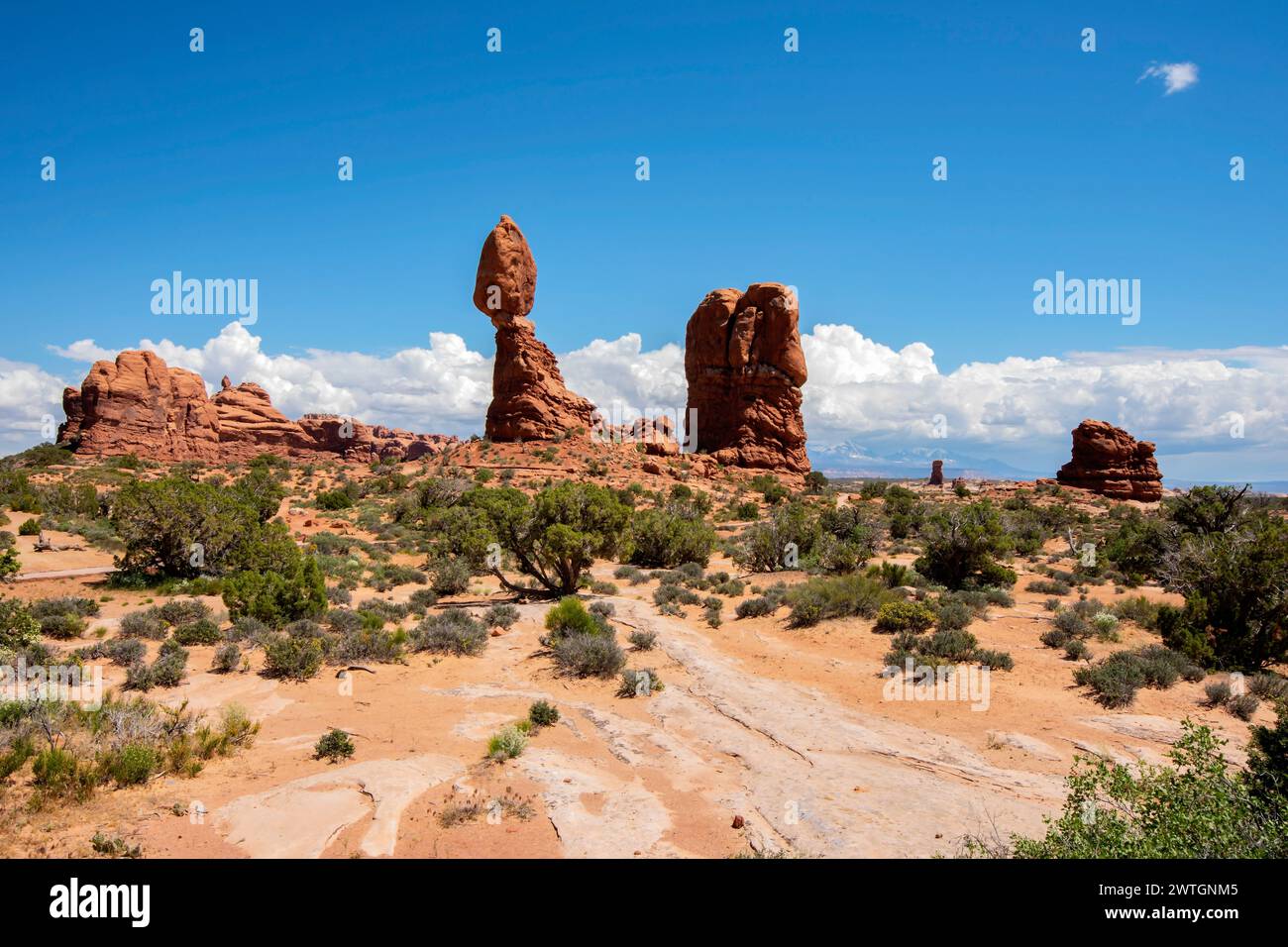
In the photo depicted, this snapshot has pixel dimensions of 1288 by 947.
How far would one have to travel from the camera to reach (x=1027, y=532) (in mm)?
26734

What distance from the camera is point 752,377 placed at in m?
49.6

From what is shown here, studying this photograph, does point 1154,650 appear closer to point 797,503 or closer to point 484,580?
point 484,580

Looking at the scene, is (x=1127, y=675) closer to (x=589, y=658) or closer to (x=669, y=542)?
(x=589, y=658)

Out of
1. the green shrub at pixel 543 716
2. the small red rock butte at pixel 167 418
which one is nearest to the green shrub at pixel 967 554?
the green shrub at pixel 543 716

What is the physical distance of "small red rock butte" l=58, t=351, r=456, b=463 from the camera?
186 ft

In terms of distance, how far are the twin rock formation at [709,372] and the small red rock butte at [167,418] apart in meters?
24.8

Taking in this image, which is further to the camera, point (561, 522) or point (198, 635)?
point (561, 522)

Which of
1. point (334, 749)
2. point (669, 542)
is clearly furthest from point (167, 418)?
point (334, 749)

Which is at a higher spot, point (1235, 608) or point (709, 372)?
point (709, 372)

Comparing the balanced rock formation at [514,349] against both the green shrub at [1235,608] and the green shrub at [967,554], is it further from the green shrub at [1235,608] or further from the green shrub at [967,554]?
the green shrub at [1235,608]

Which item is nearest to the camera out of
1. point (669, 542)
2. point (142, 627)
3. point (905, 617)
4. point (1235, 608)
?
point (1235, 608)

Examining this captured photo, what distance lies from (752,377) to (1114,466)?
30944mm
